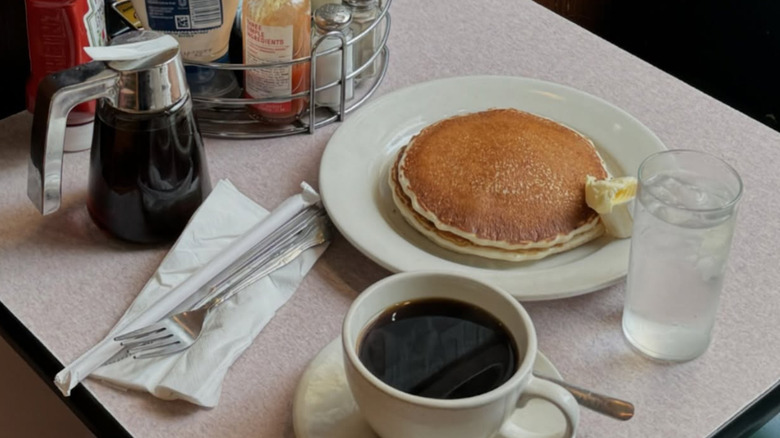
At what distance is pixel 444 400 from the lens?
65cm

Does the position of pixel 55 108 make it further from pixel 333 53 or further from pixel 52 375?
pixel 333 53

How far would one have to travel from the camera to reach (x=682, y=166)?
0.84 metres

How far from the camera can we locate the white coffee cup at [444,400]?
653mm

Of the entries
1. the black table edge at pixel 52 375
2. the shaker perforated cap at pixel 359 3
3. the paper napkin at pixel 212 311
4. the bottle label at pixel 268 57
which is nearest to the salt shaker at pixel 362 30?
the shaker perforated cap at pixel 359 3

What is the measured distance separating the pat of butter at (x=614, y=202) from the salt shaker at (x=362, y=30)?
33cm

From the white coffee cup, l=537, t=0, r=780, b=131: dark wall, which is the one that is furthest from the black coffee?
l=537, t=0, r=780, b=131: dark wall

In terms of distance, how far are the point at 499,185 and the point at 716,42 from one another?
46.6 inches

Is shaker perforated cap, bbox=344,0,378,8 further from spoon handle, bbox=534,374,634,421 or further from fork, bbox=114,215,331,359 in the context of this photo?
spoon handle, bbox=534,374,634,421

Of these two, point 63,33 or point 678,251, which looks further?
point 63,33

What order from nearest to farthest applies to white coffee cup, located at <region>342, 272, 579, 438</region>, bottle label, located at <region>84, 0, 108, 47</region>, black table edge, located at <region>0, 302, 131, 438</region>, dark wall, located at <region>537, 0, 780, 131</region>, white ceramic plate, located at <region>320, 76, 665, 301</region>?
white coffee cup, located at <region>342, 272, 579, 438</region>
black table edge, located at <region>0, 302, 131, 438</region>
white ceramic plate, located at <region>320, 76, 665, 301</region>
bottle label, located at <region>84, 0, 108, 47</region>
dark wall, located at <region>537, 0, 780, 131</region>

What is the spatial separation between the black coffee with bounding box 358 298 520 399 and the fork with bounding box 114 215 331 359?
7.5 inches

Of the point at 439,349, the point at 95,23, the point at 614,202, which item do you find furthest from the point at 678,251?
the point at 95,23

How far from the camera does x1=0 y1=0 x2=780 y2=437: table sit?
786mm

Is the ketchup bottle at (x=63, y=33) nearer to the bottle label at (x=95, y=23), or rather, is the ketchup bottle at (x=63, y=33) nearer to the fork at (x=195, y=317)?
the bottle label at (x=95, y=23)
